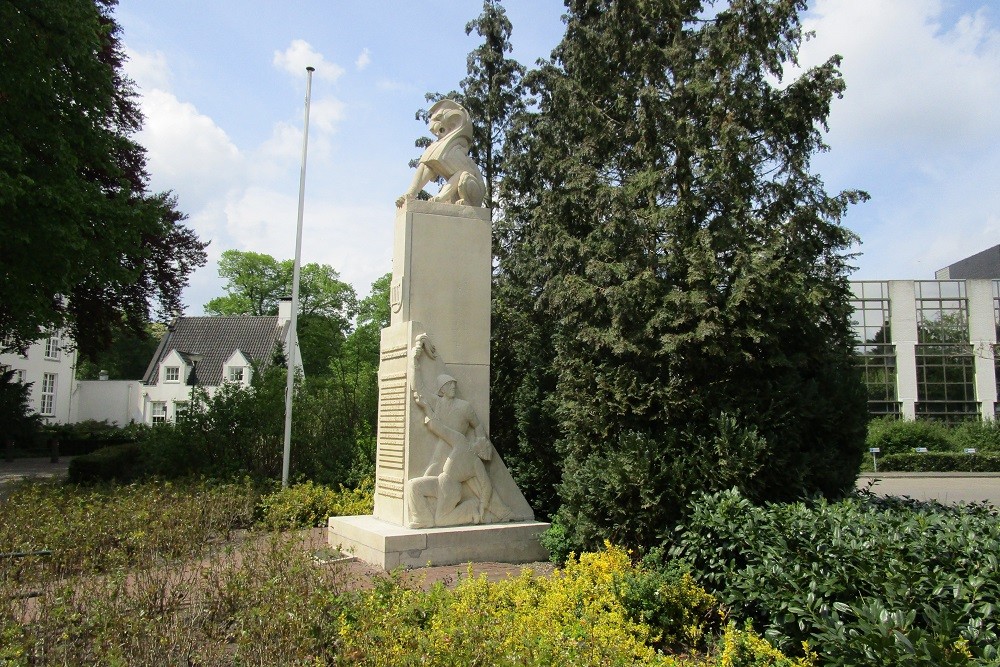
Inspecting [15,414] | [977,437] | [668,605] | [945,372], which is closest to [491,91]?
[668,605]

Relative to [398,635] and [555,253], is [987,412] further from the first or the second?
[398,635]

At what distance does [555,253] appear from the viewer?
9.69 meters

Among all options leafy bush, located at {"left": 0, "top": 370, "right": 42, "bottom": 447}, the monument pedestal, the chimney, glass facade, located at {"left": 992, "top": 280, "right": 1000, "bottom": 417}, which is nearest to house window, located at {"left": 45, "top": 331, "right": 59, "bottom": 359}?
leafy bush, located at {"left": 0, "top": 370, "right": 42, "bottom": 447}

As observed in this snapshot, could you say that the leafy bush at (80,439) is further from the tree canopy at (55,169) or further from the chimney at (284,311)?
the tree canopy at (55,169)

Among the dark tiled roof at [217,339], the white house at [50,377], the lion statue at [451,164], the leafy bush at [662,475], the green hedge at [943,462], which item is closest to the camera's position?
the leafy bush at [662,475]

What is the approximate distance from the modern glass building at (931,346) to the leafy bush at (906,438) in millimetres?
6160

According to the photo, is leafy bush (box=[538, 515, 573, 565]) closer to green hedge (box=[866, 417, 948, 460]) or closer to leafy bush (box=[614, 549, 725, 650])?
leafy bush (box=[614, 549, 725, 650])

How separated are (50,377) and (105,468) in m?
30.9

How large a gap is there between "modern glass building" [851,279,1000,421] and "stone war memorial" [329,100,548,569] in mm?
37583

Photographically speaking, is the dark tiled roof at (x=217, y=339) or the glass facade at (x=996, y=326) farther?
the dark tiled roof at (x=217, y=339)

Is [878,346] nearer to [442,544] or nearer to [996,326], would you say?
[996,326]

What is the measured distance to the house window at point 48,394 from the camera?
4119 cm

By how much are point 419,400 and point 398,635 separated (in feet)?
14.7

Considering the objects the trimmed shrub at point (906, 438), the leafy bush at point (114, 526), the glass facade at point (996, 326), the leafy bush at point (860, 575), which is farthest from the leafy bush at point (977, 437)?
the leafy bush at point (114, 526)
